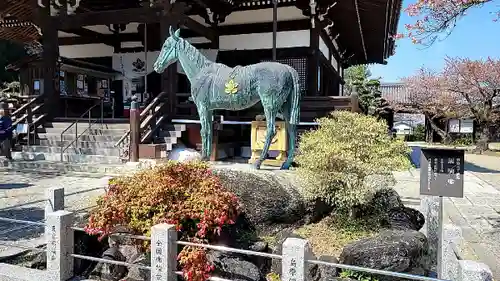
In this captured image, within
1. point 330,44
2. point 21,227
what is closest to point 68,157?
point 21,227

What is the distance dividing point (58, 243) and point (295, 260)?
235cm

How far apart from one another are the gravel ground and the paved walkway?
4866mm

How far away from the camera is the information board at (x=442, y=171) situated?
3.72 m

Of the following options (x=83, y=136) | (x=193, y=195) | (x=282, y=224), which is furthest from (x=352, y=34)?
(x=193, y=195)

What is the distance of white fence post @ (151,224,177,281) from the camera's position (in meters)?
3.56

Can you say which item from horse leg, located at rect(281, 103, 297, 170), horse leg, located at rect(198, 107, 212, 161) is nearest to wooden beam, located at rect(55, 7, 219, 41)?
horse leg, located at rect(198, 107, 212, 161)

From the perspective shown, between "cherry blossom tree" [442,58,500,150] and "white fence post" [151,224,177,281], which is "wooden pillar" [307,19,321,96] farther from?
"cherry blossom tree" [442,58,500,150]

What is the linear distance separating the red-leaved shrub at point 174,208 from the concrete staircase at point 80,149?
5.66 meters

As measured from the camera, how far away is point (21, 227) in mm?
5605

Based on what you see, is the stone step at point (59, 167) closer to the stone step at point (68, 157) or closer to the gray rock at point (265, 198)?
the stone step at point (68, 157)

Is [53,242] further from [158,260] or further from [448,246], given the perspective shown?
[448,246]

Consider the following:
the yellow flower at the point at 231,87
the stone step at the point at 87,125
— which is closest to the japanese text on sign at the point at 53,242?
the yellow flower at the point at 231,87

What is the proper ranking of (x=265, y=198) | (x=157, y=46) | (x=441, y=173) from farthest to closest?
(x=157, y=46) → (x=265, y=198) → (x=441, y=173)

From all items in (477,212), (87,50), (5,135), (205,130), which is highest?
(87,50)
